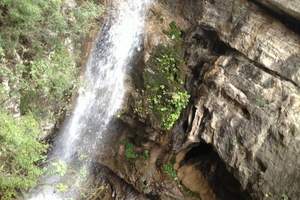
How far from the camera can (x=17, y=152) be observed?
272 inches

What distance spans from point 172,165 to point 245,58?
10.2ft

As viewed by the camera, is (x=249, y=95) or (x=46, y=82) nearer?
(x=46, y=82)

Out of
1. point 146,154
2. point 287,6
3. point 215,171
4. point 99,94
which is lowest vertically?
point 146,154

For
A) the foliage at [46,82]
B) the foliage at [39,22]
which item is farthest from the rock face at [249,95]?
the foliage at [46,82]

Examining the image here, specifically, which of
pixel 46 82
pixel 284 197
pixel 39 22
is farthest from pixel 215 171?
pixel 39 22

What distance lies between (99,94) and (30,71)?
10.3 ft

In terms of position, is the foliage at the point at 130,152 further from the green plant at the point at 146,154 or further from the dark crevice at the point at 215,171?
the dark crevice at the point at 215,171

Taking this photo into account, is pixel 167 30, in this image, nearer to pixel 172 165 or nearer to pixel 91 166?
pixel 172 165

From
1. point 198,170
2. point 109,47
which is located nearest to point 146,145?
point 198,170

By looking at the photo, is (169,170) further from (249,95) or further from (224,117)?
(249,95)

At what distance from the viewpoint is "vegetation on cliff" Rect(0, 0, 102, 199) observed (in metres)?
6.97

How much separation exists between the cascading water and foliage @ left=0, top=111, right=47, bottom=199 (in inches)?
129

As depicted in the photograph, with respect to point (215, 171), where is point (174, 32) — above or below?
above

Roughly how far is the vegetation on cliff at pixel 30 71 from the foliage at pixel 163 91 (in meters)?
1.74
